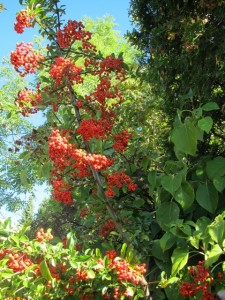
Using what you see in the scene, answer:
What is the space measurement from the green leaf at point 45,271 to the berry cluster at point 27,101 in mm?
1397

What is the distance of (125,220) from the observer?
3248 mm

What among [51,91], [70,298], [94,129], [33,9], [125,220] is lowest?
[70,298]

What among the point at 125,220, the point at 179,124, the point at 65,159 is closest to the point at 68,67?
the point at 65,159

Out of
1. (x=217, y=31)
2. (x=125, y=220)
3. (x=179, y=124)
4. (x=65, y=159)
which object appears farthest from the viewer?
(x=217, y=31)

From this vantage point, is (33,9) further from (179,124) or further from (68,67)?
(179,124)

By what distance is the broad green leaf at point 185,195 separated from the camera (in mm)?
2641

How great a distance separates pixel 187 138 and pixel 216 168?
474mm

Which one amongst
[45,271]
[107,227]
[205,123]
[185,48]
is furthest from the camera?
[185,48]

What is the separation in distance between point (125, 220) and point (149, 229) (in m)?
0.34

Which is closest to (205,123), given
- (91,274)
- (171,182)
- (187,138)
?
(187,138)

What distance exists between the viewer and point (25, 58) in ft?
9.66

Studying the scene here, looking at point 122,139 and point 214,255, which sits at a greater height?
point 122,139

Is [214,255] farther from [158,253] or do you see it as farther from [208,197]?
[158,253]

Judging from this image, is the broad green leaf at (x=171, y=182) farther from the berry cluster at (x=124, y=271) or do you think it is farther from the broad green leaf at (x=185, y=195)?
the berry cluster at (x=124, y=271)
